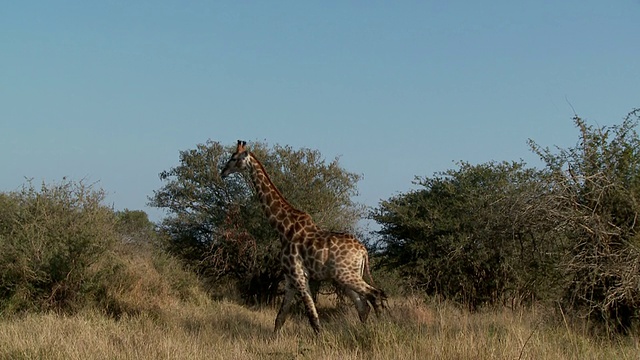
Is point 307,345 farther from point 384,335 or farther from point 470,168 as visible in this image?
point 470,168

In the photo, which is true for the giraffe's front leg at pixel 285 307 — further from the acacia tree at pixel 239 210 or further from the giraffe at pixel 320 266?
the acacia tree at pixel 239 210

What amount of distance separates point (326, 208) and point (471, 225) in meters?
4.59

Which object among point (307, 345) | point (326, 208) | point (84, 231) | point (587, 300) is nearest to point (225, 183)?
point (326, 208)

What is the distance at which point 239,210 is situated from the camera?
17578 mm

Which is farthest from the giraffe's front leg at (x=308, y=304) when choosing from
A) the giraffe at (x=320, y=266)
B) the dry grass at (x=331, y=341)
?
the dry grass at (x=331, y=341)

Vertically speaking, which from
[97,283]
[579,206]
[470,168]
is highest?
[470,168]

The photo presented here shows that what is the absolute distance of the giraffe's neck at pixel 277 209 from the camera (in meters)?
12.3

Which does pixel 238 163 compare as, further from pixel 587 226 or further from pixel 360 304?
pixel 587 226

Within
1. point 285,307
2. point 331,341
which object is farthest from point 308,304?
point 331,341

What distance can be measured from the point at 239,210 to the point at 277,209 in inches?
202

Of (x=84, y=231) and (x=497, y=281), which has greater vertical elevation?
(x=84, y=231)

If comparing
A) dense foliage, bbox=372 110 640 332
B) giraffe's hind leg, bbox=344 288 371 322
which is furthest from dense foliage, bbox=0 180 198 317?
dense foliage, bbox=372 110 640 332

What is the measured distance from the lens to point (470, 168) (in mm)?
16516

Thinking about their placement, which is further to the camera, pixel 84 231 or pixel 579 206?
pixel 84 231
